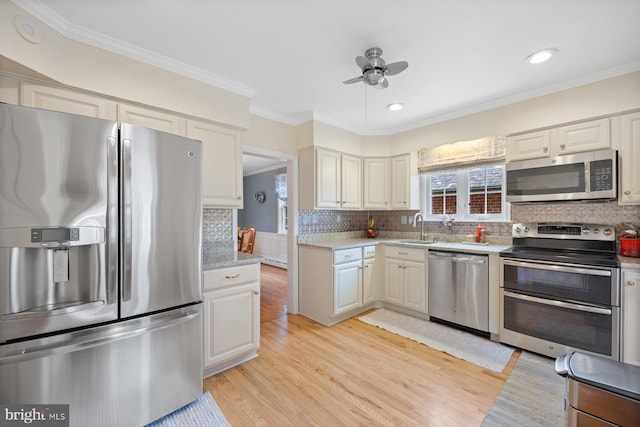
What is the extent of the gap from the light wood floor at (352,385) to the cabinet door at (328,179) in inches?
63.5

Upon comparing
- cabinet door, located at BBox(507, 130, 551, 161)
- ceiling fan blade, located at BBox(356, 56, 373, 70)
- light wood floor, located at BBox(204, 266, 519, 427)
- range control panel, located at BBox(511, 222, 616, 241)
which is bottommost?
light wood floor, located at BBox(204, 266, 519, 427)

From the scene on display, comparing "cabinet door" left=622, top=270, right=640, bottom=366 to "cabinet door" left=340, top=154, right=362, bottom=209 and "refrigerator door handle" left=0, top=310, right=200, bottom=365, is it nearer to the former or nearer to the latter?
"cabinet door" left=340, top=154, right=362, bottom=209

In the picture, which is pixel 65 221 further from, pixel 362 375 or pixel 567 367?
pixel 567 367

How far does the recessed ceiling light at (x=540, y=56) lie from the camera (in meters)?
2.04

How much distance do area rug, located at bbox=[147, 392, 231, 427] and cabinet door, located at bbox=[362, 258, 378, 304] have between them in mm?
2095

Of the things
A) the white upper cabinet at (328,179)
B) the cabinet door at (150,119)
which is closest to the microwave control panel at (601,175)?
the white upper cabinet at (328,179)

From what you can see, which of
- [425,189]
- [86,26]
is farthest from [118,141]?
[425,189]

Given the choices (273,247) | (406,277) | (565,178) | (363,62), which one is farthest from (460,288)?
(273,247)

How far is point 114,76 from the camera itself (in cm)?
195

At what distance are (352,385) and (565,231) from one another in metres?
2.57

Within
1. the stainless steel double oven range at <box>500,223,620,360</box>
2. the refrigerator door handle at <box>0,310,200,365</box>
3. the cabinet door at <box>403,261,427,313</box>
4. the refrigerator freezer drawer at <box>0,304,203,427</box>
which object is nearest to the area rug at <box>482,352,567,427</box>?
the stainless steel double oven range at <box>500,223,620,360</box>

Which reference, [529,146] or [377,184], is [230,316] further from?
[529,146]

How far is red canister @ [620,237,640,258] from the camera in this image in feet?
7.32

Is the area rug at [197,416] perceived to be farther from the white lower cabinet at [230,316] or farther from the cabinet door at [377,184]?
the cabinet door at [377,184]
